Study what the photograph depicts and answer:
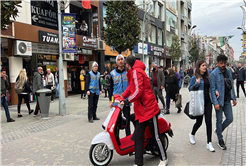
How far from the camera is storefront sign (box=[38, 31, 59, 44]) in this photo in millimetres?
12680

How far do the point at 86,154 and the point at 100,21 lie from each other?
50.1ft

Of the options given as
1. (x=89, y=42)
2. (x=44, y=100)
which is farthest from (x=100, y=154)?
(x=89, y=42)

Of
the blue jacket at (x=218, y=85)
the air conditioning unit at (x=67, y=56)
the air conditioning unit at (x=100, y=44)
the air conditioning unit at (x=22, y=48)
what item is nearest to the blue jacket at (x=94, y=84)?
the blue jacket at (x=218, y=85)

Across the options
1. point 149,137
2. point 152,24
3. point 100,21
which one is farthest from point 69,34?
point 152,24

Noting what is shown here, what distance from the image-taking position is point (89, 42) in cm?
1648

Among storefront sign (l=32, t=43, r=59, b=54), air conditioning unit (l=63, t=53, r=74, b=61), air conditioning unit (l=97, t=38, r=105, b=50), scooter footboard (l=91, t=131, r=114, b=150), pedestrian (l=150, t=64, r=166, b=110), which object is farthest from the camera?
air conditioning unit (l=97, t=38, r=105, b=50)

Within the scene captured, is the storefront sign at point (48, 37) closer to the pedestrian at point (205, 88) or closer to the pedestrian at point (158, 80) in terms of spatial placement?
the pedestrian at point (158, 80)

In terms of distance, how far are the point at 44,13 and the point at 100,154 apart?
11.8m

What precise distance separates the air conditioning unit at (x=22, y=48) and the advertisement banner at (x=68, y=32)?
3.41m

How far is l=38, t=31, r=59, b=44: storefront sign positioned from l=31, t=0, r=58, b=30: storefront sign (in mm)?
583

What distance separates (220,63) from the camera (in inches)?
176

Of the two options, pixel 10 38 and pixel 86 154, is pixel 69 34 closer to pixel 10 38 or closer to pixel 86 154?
pixel 10 38

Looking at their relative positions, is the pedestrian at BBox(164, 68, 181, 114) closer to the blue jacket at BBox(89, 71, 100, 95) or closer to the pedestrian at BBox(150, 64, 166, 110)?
the pedestrian at BBox(150, 64, 166, 110)

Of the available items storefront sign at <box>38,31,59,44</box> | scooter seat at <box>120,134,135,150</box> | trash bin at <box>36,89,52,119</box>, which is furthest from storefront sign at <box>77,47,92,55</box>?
scooter seat at <box>120,134,135,150</box>
